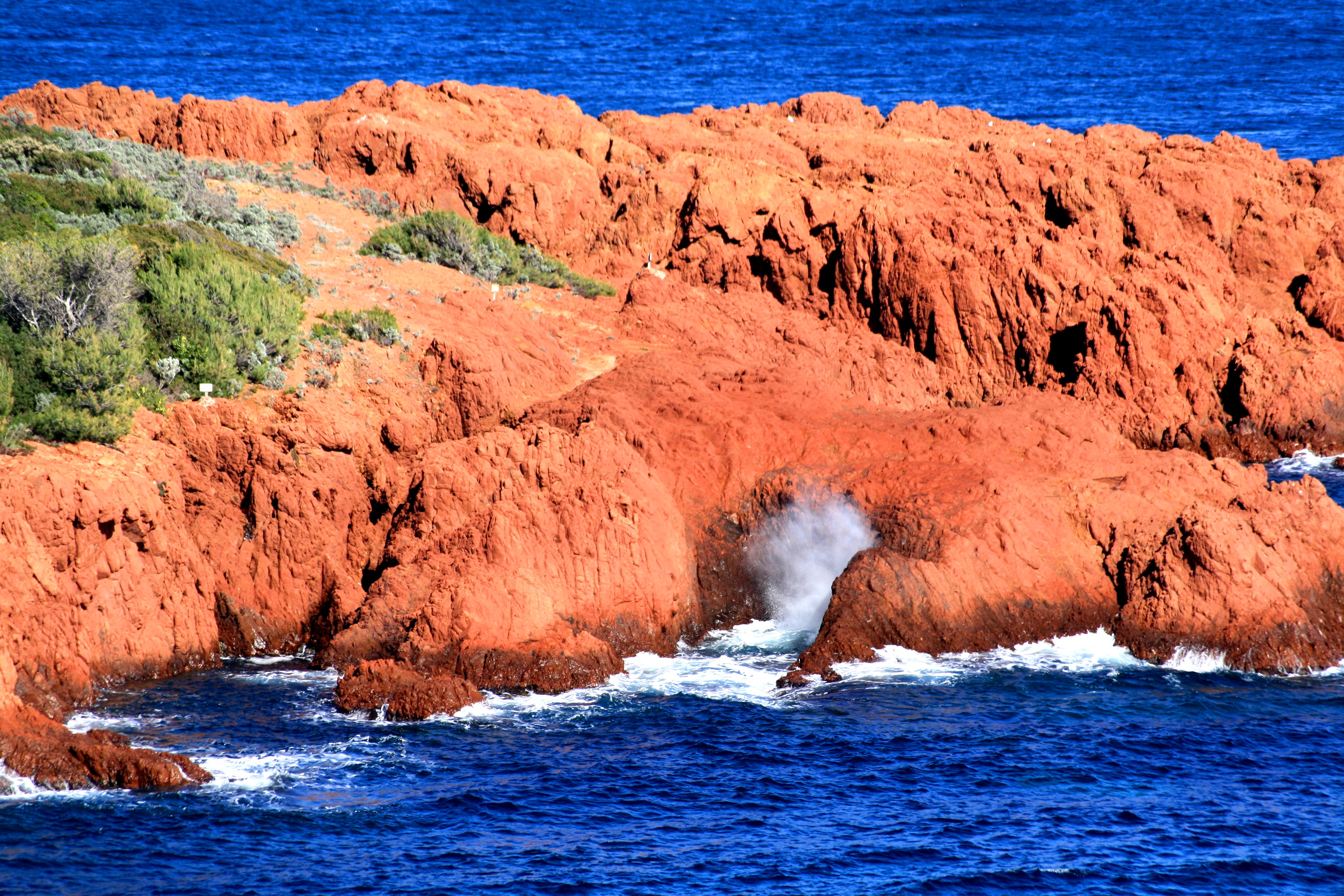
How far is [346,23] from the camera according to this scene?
4205 inches

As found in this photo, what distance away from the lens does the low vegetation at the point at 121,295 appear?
27234 millimetres

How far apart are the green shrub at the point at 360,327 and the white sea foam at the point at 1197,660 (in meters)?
18.4

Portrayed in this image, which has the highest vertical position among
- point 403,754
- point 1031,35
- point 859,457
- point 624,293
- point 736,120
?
point 1031,35

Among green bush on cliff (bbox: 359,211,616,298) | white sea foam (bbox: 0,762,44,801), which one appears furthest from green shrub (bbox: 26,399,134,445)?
green bush on cliff (bbox: 359,211,616,298)

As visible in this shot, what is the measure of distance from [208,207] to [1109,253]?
2465 cm

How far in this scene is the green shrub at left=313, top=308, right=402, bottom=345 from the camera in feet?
105

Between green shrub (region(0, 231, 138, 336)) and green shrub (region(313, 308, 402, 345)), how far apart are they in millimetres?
4748

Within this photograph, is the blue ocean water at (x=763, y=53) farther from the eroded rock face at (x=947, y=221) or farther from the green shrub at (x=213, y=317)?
the green shrub at (x=213, y=317)

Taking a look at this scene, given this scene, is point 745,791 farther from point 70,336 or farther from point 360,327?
point 70,336

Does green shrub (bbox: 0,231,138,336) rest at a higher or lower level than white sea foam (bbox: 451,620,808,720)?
higher

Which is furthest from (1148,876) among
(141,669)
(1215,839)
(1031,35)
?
(1031,35)

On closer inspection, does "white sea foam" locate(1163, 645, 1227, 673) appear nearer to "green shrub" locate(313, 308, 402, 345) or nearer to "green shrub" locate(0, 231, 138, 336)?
"green shrub" locate(313, 308, 402, 345)

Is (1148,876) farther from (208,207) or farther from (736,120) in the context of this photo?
(736,120)

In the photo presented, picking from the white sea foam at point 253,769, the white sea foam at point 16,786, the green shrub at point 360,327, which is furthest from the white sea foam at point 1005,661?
the green shrub at point 360,327
